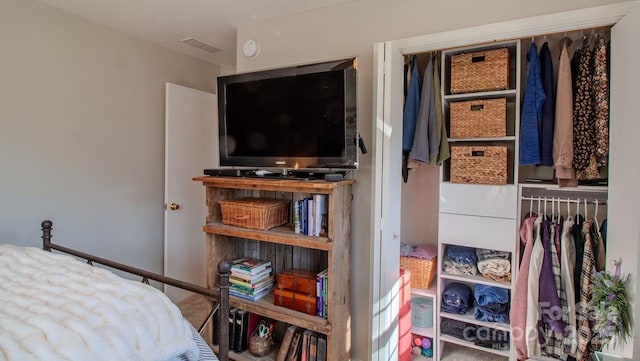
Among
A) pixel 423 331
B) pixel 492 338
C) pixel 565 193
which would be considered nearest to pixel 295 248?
pixel 423 331

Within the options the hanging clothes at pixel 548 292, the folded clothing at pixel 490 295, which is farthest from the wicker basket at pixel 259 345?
the hanging clothes at pixel 548 292

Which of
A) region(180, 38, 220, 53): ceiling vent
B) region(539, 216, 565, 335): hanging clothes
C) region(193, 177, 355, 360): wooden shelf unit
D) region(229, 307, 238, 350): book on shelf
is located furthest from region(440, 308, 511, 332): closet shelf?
region(180, 38, 220, 53): ceiling vent

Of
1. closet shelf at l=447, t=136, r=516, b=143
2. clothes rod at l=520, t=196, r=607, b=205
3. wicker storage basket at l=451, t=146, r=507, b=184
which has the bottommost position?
clothes rod at l=520, t=196, r=607, b=205

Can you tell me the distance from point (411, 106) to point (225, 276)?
170cm

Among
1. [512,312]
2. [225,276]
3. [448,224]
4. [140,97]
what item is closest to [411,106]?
[448,224]

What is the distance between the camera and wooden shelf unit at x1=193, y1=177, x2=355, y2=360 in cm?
179

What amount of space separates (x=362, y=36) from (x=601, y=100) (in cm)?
136

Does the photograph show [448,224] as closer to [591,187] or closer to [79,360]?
[591,187]

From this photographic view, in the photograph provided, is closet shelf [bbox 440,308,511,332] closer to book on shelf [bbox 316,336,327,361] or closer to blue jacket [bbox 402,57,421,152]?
book on shelf [bbox 316,336,327,361]

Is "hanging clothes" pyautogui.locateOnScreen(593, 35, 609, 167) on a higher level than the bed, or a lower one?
higher

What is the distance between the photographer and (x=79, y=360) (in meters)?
0.84

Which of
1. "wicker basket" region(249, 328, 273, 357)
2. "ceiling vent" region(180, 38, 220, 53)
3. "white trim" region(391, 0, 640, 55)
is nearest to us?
"white trim" region(391, 0, 640, 55)

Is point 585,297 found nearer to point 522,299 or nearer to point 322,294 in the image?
point 522,299

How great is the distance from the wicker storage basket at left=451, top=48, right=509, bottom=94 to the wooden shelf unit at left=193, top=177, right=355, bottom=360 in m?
1.09
